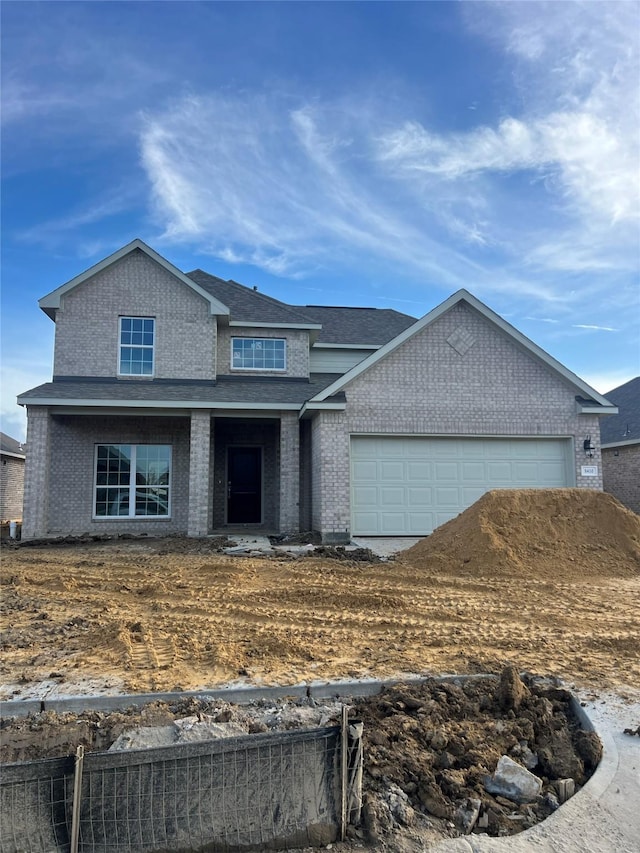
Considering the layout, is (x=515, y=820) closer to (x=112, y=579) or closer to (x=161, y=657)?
(x=161, y=657)

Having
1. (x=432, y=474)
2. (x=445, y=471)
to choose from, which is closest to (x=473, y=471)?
(x=445, y=471)

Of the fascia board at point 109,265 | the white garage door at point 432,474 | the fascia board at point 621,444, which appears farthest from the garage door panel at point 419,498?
the fascia board at point 621,444

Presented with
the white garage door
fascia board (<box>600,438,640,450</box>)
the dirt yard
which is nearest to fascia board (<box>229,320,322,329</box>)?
the white garage door

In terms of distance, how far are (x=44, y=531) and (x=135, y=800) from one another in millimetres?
13550

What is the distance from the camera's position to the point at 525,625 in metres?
6.46

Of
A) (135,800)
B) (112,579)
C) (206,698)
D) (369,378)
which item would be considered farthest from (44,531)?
(135,800)

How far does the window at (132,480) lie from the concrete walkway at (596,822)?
1403 centimetres

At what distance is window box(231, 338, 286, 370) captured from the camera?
690 inches

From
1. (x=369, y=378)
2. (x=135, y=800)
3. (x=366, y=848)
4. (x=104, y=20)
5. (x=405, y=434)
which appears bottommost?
(x=366, y=848)

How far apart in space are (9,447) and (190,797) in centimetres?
2621

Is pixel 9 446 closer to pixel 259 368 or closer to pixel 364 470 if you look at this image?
pixel 259 368

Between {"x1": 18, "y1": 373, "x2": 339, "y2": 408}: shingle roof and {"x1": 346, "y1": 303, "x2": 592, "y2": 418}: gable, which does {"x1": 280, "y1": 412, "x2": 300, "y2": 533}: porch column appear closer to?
{"x1": 18, "y1": 373, "x2": 339, "y2": 408}: shingle roof

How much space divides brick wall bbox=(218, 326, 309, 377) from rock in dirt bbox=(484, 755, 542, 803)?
48.9ft

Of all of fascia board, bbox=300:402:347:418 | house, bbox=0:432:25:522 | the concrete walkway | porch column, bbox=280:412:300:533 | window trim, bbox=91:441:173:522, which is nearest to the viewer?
the concrete walkway
